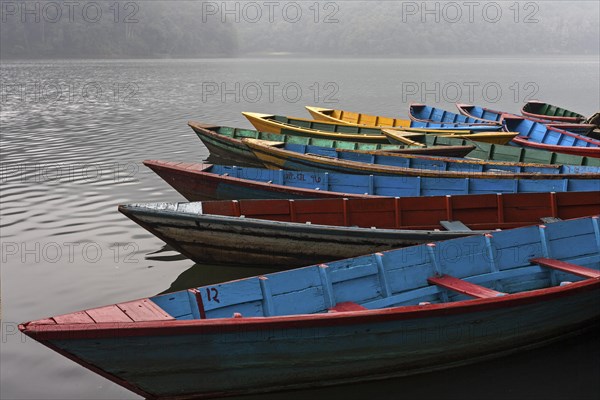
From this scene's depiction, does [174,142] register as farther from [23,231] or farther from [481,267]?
[481,267]

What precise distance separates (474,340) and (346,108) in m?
46.5

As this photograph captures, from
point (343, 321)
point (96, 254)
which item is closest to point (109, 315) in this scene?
point (343, 321)

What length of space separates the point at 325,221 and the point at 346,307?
4369 millimetres

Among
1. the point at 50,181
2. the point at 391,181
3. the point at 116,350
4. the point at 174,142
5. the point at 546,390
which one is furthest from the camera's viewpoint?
the point at 174,142

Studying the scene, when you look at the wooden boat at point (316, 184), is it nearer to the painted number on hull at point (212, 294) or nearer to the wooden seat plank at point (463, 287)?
the wooden seat plank at point (463, 287)

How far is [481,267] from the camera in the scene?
10.2 metres

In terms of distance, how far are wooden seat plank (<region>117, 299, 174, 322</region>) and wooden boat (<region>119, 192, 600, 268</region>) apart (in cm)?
411

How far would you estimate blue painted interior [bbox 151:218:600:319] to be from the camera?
28.1 feet

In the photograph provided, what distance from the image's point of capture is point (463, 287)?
927 cm

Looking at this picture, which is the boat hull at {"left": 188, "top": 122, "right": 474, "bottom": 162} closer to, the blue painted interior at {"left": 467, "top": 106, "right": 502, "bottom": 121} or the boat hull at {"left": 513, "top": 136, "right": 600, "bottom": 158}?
the boat hull at {"left": 513, "top": 136, "right": 600, "bottom": 158}

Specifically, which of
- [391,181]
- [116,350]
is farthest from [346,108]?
[116,350]

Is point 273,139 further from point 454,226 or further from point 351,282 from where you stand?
point 351,282

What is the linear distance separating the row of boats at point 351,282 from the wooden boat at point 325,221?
0.03 metres

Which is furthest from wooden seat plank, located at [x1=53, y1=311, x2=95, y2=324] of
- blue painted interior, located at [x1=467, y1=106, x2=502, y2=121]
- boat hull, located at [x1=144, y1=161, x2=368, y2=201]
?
blue painted interior, located at [x1=467, y1=106, x2=502, y2=121]
